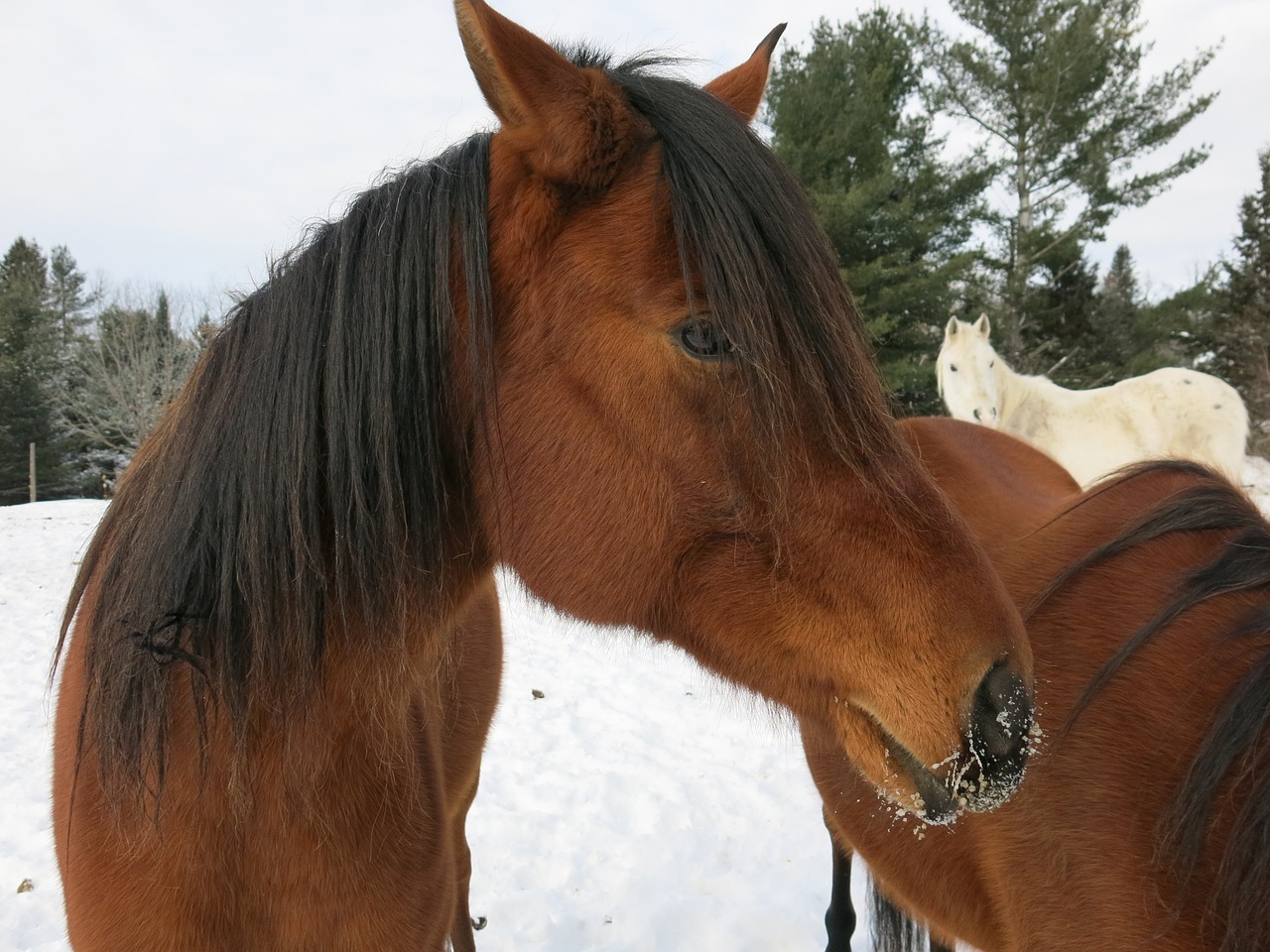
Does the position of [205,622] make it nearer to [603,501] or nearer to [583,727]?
[603,501]

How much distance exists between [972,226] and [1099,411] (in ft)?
34.0

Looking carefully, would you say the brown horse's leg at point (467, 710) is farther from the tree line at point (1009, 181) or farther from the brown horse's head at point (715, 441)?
the tree line at point (1009, 181)

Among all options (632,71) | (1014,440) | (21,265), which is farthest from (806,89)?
(21,265)

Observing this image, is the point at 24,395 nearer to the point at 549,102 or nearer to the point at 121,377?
the point at 121,377

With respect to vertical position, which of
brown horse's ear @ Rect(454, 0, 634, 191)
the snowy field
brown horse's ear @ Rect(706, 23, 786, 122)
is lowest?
the snowy field

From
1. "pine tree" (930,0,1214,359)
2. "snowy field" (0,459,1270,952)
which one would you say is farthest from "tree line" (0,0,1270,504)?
"snowy field" (0,459,1270,952)

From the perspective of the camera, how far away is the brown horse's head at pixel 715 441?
117cm

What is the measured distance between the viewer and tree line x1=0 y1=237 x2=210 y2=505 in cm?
2311

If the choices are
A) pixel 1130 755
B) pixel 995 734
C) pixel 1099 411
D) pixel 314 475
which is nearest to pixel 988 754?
pixel 995 734

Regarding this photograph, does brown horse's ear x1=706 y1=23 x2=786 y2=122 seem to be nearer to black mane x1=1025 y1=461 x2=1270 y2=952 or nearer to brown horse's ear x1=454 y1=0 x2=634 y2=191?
brown horse's ear x1=454 y1=0 x2=634 y2=191

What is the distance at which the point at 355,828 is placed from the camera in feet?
5.12

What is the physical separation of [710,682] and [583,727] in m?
4.58

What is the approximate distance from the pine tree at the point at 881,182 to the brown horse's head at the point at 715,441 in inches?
522

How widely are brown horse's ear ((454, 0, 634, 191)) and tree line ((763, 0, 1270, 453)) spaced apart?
1352 centimetres
